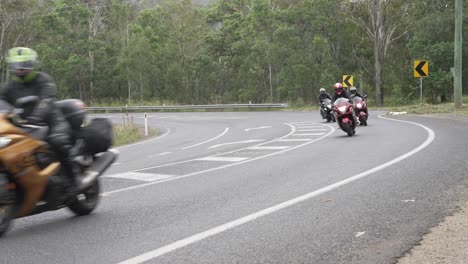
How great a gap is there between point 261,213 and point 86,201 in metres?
2.14

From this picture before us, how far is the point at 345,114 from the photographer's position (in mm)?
16953

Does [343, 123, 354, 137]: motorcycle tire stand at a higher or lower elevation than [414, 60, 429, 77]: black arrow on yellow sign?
lower

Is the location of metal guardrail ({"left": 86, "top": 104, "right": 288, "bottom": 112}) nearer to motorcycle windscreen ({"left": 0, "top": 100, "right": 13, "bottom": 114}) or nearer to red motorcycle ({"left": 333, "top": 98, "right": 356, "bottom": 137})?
red motorcycle ({"left": 333, "top": 98, "right": 356, "bottom": 137})

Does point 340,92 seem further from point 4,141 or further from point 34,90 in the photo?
point 4,141

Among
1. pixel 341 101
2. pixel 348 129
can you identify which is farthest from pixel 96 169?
pixel 341 101

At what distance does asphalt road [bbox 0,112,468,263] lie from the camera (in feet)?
16.9

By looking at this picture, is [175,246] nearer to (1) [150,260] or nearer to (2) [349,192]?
(1) [150,260]

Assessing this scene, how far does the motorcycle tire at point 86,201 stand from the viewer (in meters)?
6.88

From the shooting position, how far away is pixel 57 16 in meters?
68.1

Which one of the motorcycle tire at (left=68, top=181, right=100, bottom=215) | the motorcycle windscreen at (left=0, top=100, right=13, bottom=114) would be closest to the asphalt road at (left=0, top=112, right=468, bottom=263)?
the motorcycle tire at (left=68, top=181, right=100, bottom=215)

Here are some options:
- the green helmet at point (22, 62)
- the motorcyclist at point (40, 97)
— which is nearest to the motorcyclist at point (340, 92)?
the motorcyclist at point (40, 97)

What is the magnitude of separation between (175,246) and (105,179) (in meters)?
5.61

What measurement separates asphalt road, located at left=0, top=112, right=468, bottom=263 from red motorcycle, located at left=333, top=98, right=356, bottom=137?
447 cm

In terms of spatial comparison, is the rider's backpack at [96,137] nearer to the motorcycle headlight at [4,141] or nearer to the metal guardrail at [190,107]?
the motorcycle headlight at [4,141]
